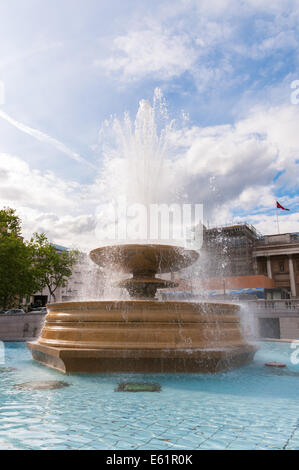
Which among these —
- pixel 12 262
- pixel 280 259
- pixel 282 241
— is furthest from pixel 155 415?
pixel 280 259

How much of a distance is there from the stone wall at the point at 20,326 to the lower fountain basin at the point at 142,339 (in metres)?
12.8

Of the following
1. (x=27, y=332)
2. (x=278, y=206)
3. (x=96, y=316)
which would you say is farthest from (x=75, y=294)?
(x=96, y=316)

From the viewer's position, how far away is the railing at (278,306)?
19441 millimetres

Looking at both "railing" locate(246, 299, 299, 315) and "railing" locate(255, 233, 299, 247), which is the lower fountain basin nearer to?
"railing" locate(246, 299, 299, 315)

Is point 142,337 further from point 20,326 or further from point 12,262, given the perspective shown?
point 12,262

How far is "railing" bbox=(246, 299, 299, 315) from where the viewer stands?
19441mm

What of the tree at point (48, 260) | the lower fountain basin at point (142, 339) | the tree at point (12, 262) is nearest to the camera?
the lower fountain basin at point (142, 339)

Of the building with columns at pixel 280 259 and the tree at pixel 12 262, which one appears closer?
the tree at pixel 12 262

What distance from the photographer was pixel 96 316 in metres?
5.86

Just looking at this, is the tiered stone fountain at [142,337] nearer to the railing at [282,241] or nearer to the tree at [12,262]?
the tree at [12,262]

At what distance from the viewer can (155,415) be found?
3.14 metres

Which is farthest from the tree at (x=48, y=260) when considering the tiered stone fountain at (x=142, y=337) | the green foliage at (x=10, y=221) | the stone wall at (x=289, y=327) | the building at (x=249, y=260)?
the tiered stone fountain at (x=142, y=337)

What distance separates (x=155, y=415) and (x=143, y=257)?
5.41 meters
